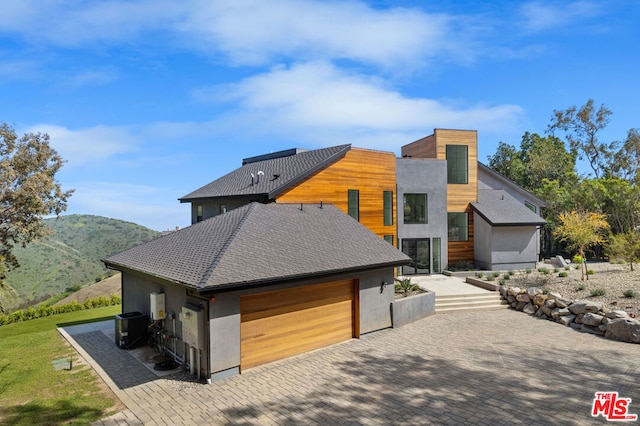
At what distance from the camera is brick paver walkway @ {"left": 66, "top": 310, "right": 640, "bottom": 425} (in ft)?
25.4

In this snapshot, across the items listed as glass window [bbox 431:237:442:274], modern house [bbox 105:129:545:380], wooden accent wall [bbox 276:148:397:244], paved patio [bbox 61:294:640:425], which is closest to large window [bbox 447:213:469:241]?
modern house [bbox 105:129:545:380]

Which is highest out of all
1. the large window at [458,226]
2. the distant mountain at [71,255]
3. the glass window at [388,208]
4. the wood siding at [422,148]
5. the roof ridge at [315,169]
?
the wood siding at [422,148]

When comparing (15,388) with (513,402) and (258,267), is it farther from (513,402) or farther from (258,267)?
(513,402)

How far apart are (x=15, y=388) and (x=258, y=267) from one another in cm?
672

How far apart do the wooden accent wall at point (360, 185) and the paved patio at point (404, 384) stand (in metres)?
7.34

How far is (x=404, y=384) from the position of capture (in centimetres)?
927

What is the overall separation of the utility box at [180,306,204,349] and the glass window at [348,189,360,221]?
1096cm

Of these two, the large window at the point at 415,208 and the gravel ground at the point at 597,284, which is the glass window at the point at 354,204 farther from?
the gravel ground at the point at 597,284

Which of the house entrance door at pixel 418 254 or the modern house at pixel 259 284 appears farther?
the house entrance door at pixel 418 254

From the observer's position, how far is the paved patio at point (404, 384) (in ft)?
25.5

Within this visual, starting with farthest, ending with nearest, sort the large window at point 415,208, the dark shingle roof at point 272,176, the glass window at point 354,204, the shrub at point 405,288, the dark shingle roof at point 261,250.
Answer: the large window at point 415,208
the glass window at point 354,204
the dark shingle roof at point 272,176
the shrub at point 405,288
the dark shingle roof at point 261,250

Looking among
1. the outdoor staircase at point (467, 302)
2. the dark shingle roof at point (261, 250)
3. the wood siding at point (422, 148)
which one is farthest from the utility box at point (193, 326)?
the wood siding at point (422, 148)

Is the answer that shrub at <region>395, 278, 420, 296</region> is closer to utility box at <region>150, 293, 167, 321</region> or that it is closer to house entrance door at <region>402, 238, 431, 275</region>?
house entrance door at <region>402, 238, 431, 275</region>

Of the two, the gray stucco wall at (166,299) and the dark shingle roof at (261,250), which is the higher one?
the dark shingle roof at (261,250)
